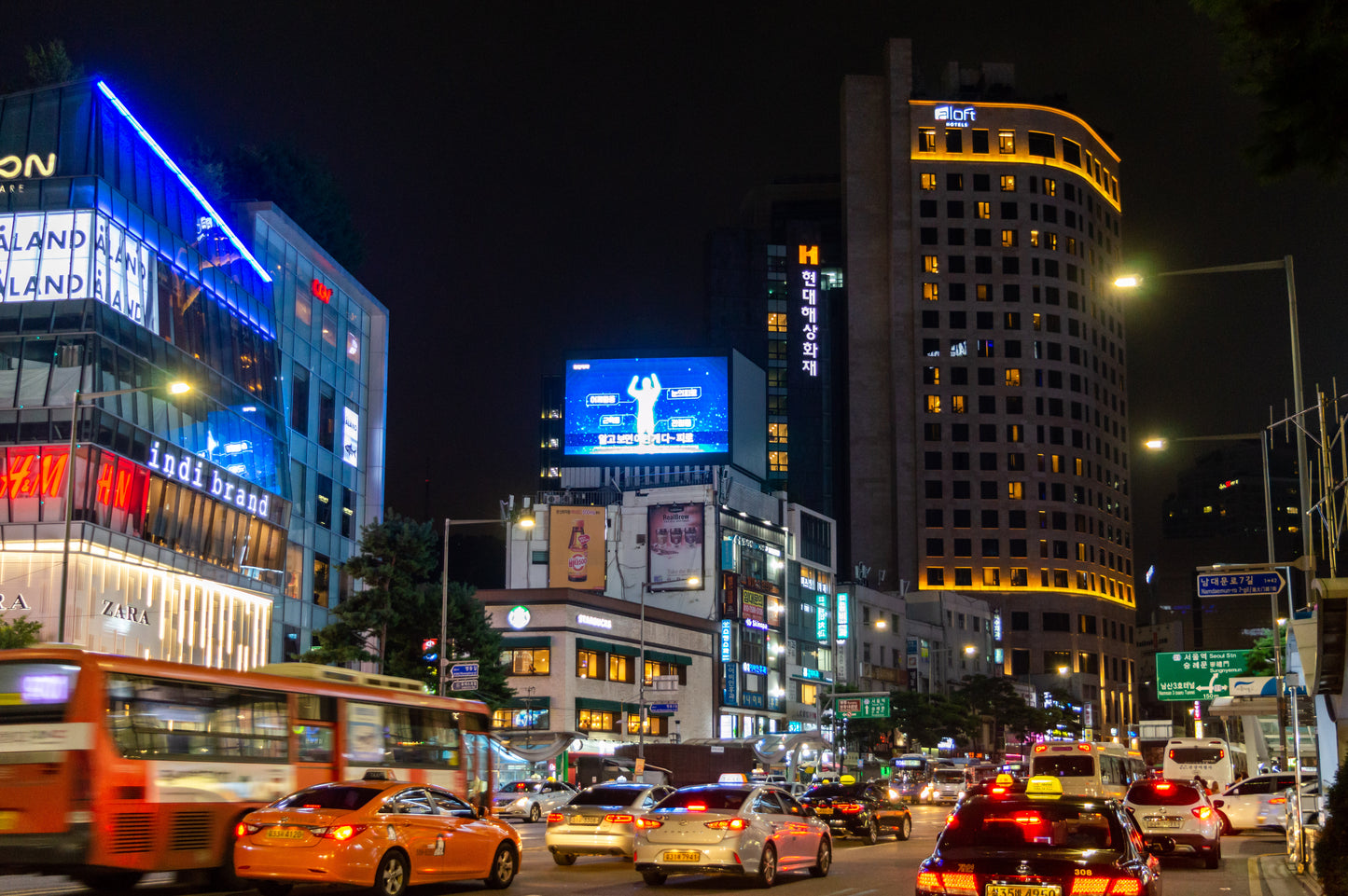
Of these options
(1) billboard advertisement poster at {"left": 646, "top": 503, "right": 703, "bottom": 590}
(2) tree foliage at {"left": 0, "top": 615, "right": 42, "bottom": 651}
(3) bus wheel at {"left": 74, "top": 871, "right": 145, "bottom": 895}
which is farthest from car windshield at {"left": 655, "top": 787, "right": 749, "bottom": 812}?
(1) billboard advertisement poster at {"left": 646, "top": 503, "right": 703, "bottom": 590}

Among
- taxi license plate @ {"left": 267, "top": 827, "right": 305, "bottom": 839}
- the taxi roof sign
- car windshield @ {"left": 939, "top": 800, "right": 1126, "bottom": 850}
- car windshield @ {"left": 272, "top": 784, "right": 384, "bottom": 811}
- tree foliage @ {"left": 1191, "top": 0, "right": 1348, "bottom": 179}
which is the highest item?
tree foliage @ {"left": 1191, "top": 0, "right": 1348, "bottom": 179}

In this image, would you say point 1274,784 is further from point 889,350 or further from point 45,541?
point 889,350

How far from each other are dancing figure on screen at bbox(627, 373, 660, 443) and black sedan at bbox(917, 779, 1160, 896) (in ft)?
298

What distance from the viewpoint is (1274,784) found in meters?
40.0

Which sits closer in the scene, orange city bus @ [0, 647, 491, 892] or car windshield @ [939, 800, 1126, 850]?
car windshield @ [939, 800, 1126, 850]

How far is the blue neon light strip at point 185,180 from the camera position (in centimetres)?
5169

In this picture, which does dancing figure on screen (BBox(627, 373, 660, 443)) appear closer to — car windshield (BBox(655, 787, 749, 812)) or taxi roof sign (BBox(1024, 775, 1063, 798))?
Result: car windshield (BBox(655, 787, 749, 812))

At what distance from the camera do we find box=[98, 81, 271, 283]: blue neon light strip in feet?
170

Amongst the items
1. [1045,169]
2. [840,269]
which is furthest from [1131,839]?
[840,269]

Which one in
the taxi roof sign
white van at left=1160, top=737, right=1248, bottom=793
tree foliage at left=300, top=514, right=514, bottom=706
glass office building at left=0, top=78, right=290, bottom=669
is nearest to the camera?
the taxi roof sign

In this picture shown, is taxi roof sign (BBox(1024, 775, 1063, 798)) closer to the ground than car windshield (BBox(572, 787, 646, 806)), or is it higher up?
higher up

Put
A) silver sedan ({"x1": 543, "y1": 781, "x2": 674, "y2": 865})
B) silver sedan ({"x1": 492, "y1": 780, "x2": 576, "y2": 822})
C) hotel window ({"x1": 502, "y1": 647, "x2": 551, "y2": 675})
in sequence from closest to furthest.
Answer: silver sedan ({"x1": 543, "y1": 781, "x2": 674, "y2": 865}) < silver sedan ({"x1": 492, "y1": 780, "x2": 576, "y2": 822}) < hotel window ({"x1": 502, "y1": 647, "x2": 551, "y2": 675})

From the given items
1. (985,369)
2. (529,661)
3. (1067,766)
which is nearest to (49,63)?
(529,661)

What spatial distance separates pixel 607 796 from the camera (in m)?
28.2
